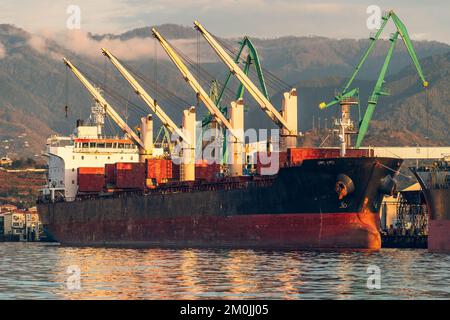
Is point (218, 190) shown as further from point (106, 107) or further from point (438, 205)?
point (106, 107)

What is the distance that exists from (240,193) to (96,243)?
23378 millimetres

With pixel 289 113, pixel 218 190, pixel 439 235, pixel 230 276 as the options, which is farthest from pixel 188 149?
pixel 230 276

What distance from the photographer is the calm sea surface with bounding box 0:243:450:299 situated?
46.3m

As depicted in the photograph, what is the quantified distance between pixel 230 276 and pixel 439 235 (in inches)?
1082

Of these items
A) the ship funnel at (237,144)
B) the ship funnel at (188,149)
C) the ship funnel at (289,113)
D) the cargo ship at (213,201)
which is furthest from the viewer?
the ship funnel at (188,149)

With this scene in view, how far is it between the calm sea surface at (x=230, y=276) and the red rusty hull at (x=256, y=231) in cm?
302

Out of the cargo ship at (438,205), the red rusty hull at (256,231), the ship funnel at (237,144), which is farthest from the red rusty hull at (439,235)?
the ship funnel at (237,144)

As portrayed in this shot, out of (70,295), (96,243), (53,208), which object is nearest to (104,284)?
(70,295)

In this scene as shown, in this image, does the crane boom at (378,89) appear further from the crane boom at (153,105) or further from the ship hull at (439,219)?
the ship hull at (439,219)

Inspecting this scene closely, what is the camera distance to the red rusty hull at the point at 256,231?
76750 mm

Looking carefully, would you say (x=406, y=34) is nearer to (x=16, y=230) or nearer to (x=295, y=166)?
(x=295, y=166)

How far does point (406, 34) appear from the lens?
4254 inches

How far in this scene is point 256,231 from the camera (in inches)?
3177
